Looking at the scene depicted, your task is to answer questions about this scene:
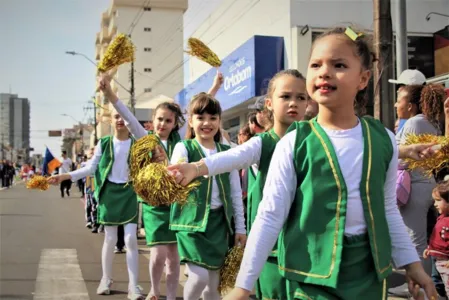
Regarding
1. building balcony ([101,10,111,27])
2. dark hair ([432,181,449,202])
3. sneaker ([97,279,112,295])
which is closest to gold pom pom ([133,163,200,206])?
dark hair ([432,181,449,202])

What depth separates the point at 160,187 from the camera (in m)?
2.53

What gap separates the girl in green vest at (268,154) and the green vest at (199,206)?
69 centimetres

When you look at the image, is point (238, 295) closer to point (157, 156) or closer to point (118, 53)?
point (157, 156)

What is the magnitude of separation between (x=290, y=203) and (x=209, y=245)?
2.05m

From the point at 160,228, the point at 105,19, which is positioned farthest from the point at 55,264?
the point at 105,19

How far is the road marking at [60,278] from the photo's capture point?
6.14 meters

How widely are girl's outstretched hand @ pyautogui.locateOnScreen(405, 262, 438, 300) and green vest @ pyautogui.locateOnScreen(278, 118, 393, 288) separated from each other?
0.11 metres

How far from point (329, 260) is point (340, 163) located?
39 cm

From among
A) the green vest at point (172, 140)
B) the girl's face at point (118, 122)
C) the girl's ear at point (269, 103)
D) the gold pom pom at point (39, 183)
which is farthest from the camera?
the girl's face at point (118, 122)

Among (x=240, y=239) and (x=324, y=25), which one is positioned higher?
(x=324, y=25)

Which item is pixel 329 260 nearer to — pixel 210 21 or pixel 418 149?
pixel 418 149

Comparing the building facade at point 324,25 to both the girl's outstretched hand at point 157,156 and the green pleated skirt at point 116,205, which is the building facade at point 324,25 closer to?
the green pleated skirt at point 116,205

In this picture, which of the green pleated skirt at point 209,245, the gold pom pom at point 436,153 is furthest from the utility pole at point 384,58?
the gold pom pom at point 436,153

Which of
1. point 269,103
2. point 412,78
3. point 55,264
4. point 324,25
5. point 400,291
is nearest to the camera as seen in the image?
point 269,103
